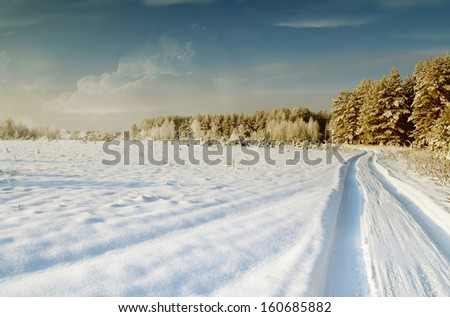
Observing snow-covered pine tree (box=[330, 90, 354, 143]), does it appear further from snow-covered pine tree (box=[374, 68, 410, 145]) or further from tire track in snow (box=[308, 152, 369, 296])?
tire track in snow (box=[308, 152, 369, 296])

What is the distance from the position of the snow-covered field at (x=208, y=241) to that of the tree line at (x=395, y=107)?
25.0 metres

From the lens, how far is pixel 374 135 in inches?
1657

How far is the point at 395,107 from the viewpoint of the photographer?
39.0 metres

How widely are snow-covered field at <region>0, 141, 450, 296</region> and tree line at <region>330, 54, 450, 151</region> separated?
25049mm

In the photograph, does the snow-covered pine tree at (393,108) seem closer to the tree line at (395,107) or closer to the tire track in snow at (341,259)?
the tree line at (395,107)

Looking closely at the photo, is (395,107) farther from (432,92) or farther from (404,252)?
(404,252)

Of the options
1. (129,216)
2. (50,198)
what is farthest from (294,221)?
(50,198)

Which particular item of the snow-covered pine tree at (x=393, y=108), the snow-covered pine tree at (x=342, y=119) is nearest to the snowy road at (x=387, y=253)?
the snow-covered pine tree at (x=393, y=108)

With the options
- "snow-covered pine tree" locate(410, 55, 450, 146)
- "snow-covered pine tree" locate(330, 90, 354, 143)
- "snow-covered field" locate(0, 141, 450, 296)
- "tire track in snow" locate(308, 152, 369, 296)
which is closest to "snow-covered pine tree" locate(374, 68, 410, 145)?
"snow-covered pine tree" locate(410, 55, 450, 146)

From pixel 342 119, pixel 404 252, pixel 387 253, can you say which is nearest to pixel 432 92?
pixel 342 119

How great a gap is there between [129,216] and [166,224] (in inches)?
24.4

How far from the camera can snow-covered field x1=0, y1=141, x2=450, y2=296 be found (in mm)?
2766

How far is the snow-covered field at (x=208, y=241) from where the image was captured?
277 cm

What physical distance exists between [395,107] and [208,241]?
43052 mm
